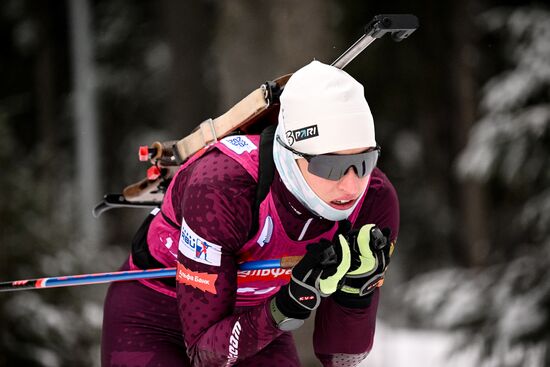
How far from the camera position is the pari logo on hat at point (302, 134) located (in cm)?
296

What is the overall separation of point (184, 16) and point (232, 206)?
8.96 meters

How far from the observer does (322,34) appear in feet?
23.5

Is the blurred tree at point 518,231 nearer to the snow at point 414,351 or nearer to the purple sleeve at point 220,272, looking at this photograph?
the snow at point 414,351

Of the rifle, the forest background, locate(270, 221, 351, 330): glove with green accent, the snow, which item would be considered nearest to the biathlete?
locate(270, 221, 351, 330): glove with green accent

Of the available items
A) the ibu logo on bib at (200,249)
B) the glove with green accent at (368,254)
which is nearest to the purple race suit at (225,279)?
the ibu logo on bib at (200,249)

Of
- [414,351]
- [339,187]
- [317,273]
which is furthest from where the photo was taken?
[414,351]

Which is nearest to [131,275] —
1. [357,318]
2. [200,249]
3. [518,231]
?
[200,249]

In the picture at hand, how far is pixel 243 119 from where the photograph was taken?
11.2ft

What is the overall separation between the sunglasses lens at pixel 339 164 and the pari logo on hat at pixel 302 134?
7 cm

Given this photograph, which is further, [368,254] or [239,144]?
[239,144]

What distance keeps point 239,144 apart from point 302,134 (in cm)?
29

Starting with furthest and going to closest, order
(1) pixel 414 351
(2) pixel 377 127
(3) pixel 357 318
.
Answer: (2) pixel 377 127, (1) pixel 414 351, (3) pixel 357 318

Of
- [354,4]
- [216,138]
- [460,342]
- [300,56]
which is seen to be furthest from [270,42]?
[354,4]

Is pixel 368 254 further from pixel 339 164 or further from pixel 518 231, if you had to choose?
pixel 518 231
